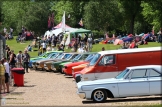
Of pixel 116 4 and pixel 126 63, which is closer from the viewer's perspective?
pixel 126 63

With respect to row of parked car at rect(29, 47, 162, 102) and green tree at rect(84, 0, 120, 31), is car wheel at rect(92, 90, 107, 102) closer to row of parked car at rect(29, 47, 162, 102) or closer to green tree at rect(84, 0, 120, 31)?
row of parked car at rect(29, 47, 162, 102)

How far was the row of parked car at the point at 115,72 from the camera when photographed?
56.2ft

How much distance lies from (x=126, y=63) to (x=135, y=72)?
4.05 metres

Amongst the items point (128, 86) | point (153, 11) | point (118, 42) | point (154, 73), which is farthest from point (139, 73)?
point (153, 11)

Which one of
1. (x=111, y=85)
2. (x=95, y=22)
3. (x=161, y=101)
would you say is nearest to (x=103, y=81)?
(x=111, y=85)

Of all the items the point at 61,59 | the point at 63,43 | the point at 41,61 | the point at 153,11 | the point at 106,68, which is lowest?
the point at 41,61

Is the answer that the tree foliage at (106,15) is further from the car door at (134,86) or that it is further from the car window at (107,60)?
the car door at (134,86)

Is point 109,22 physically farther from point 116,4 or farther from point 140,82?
point 140,82

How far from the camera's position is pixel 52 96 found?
Result: 19609mm

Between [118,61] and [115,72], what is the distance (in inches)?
19.8

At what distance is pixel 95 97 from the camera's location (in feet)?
56.9

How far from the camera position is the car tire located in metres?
17.3

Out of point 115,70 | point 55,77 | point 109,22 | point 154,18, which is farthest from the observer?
point 154,18

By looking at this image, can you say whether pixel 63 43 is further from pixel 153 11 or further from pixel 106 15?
pixel 153 11
